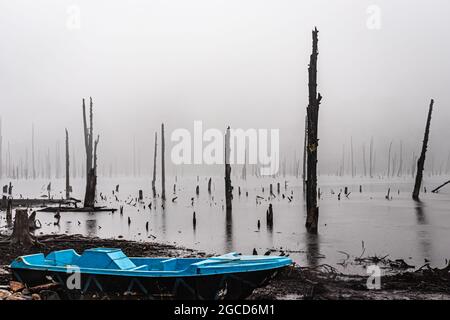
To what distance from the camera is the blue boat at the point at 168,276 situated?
7.91 meters

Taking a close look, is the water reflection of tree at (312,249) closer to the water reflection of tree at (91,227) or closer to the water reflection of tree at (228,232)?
the water reflection of tree at (228,232)

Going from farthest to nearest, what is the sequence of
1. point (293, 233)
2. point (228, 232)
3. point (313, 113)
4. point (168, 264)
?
point (228, 232), point (293, 233), point (313, 113), point (168, 264)

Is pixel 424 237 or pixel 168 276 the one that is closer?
pixel 168 276

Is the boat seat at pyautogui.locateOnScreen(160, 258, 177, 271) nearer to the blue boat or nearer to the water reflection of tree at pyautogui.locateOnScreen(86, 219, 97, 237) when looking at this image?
the blue boat

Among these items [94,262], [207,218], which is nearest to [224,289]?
[94,262]

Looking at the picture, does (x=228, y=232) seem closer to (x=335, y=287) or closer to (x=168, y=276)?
(x=335, y=287)

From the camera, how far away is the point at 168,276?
7.92 meters

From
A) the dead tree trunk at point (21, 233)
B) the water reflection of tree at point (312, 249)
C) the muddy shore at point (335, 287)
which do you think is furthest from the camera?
the water reflection of tree at point (312, 249)

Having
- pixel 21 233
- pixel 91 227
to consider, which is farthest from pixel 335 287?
pixel 91 227

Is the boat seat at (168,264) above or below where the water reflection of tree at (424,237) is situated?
above

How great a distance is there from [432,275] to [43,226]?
2109 centimetres

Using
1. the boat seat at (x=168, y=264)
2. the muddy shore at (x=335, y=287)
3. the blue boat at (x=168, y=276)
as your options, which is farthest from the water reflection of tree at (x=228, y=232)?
the blue boat at (x=168, y=276)

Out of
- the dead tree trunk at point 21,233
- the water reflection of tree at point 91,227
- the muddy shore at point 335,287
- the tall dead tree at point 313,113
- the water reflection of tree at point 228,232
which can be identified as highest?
the tall dead tree at point 313,113
